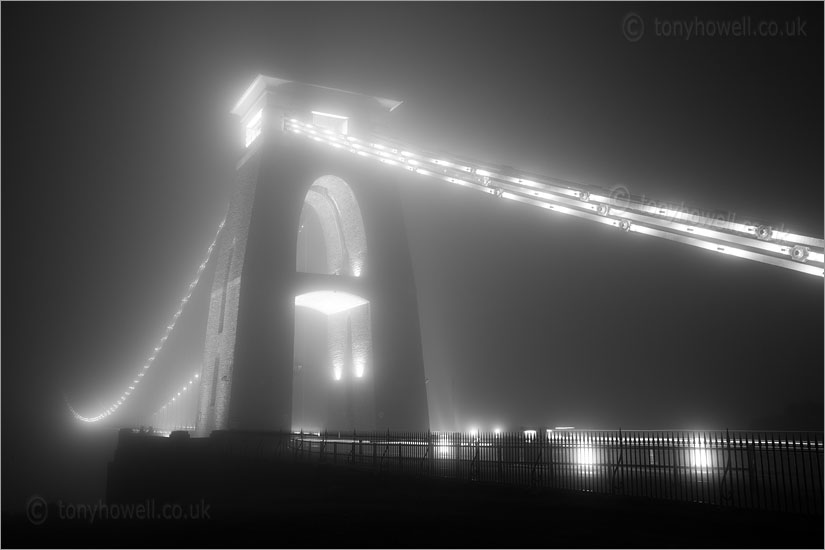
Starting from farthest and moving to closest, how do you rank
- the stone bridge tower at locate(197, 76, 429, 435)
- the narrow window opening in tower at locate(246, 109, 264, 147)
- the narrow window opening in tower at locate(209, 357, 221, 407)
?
the narrow window opening in tower at locate(246, 109, 264, 147)
the narrow window opening in tower at locate(209, 357, 221, 407)
the stone bridge tower at locate(197, 76, 429, 435)

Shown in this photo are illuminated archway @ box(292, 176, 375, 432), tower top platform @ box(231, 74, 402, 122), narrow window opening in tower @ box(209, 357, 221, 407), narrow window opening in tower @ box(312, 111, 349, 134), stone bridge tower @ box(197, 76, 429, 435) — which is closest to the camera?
stone bridge tower @ box(197, 76, 429, 435)

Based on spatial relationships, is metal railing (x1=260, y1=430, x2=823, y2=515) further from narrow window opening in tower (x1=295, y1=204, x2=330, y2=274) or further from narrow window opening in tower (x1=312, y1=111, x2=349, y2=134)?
narrow window opening in tower (x1=295, y1=204, x2=330, y2=274)

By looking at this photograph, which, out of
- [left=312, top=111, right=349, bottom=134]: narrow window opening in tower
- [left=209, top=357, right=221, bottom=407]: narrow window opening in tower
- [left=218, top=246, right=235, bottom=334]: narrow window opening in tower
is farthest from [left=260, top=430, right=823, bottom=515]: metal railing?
[left=312, top=111, right=349, bottom=134]: narrow window opening in tower

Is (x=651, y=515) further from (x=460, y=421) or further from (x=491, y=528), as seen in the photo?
(x=460, y=421)

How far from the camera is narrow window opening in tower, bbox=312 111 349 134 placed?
111 feet

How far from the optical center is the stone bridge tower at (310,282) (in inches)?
1117

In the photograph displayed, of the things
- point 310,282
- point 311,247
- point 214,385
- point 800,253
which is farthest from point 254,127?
point 800,253

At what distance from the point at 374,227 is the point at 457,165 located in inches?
467

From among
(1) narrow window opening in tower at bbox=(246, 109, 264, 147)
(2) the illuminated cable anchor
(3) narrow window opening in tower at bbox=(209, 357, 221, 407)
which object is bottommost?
(3) narrow window opening in tower at bbox=(209, 357, 221, 407)

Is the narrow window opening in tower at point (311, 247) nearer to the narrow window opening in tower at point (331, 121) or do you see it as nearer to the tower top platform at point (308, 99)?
the narrow window opening in tower at point (331, 121)

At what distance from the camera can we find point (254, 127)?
114ft

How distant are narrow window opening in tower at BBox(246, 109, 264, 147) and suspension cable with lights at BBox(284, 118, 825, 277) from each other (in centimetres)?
1660

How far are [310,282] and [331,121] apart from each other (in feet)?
29.1

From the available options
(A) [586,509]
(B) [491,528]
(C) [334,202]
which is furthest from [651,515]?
(C) [334,202]
